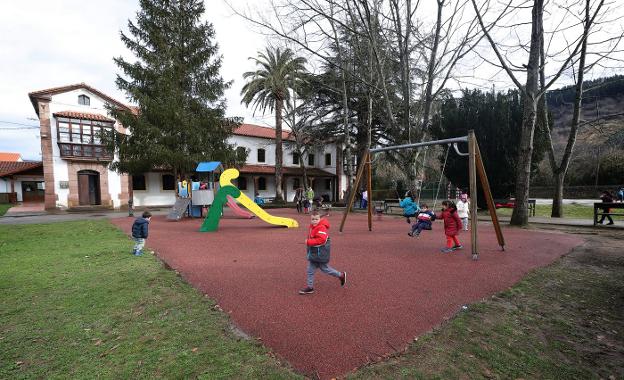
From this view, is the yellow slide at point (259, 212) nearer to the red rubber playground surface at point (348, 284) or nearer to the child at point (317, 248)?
the red rubber playground surface at point (348, 284)

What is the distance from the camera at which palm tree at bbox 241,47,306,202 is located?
2525cm

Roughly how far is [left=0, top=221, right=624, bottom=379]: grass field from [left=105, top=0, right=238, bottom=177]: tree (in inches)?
553

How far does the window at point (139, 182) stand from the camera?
2698cm

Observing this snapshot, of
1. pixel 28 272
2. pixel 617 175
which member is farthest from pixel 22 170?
pixel 617 175

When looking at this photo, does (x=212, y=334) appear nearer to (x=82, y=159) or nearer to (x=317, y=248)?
(x=317, y=248)

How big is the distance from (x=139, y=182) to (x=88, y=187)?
3.74 meters

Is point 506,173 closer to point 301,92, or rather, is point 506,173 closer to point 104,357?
point 301,92

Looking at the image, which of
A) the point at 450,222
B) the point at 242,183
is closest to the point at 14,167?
the point at 242,183

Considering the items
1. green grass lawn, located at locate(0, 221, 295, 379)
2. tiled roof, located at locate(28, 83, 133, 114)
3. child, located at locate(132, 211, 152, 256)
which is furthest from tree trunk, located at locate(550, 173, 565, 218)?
tiled roof, located at locate(28, 83, 133, 114)

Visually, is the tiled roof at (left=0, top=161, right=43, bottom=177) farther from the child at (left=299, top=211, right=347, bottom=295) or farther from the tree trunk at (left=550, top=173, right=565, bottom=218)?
the tree trunk at (left=550, top=173, right=565, bottom=218)

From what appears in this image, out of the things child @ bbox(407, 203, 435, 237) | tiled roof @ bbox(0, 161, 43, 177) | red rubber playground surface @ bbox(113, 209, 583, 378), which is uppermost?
Result: tiled roof @ bbox(0, 161, 43, 177)

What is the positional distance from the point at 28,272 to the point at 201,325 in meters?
4.96

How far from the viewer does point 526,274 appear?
20.0 ft

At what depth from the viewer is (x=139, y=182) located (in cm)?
2725
